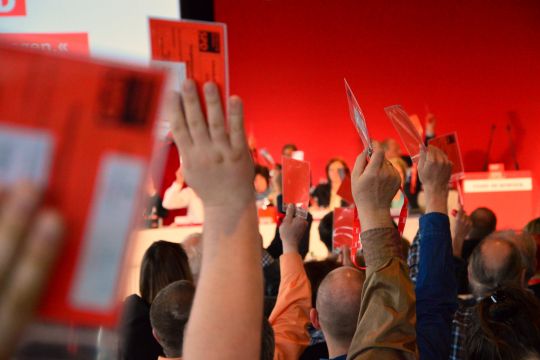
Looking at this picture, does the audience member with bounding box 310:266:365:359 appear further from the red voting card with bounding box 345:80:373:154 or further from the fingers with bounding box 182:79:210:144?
the fingers with bounding box 182:79:210:144

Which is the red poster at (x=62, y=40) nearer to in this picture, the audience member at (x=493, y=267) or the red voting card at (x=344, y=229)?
the red voting card at (x=344, y=229)

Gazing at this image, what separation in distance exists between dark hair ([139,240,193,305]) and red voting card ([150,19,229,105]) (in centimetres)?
114

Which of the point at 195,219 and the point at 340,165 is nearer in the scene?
the point at 195,219

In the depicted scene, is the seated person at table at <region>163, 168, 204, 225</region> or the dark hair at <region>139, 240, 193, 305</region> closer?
the dark hair at <region>139, 240, 193, 305</region>

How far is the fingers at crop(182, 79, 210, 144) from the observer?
0.58 metres

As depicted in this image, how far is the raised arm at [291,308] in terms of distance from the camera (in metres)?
1.46

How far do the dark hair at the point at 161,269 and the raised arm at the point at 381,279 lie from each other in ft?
2.84

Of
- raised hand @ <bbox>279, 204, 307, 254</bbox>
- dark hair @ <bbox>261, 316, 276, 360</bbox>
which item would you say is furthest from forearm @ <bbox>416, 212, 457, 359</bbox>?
raised hand @ <bbox>279, 204, 307, 254</bbox>

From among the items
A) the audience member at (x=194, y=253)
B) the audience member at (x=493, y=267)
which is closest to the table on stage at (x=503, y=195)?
the audience member at (x=493, y=267)

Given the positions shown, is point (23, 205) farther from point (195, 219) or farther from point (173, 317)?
point (195, 219)

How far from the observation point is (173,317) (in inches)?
50.8

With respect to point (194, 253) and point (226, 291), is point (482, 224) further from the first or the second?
point (226, 291)

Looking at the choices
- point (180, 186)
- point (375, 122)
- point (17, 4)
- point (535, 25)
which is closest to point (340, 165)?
point (180, 186)

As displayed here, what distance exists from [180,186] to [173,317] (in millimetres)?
Result: 2878
